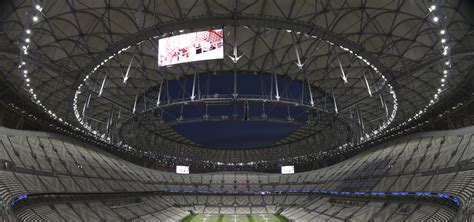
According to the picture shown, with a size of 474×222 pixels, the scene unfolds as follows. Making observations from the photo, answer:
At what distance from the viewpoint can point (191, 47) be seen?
85.0 ft

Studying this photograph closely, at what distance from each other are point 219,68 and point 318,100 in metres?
16.2

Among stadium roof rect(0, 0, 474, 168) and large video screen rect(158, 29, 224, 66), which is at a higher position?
stadium roof rect(0, 0, 474, 168)

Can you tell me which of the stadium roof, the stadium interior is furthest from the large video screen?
the stadium roof

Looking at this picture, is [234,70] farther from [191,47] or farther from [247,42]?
[191,47]

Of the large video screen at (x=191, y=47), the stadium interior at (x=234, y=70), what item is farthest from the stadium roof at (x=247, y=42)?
the large video screen at (x=191, y=47)

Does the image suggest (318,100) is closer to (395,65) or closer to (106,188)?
(395,65)

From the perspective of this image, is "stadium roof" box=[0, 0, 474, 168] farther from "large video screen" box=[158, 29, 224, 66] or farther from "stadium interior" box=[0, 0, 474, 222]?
"large video screen" box=[158, 29, 224, 66]

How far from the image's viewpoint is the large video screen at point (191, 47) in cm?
2534

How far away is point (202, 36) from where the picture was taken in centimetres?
2586

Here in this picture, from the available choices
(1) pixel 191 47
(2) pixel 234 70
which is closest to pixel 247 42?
(2) pixel 234 70

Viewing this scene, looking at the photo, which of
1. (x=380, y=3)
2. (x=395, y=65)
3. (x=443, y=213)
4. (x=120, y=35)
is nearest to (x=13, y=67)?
(x=120, y=35)

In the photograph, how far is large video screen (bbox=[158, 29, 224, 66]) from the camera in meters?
25.3

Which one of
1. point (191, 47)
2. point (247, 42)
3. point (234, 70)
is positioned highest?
point (247, 42)

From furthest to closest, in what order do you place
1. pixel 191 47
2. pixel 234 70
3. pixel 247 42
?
pixel 247 42 → pixel 234 70 → pixel 191 47
